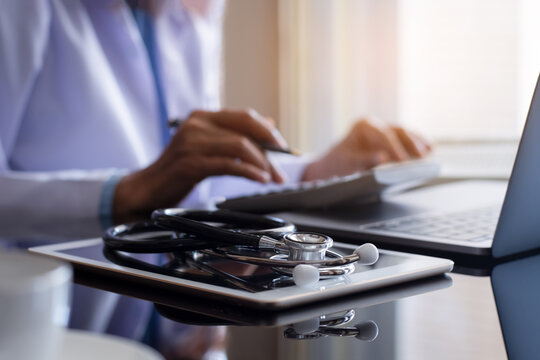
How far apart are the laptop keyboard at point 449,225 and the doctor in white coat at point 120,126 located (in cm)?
22

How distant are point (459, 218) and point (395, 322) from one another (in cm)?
30

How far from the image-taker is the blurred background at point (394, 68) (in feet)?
6.16

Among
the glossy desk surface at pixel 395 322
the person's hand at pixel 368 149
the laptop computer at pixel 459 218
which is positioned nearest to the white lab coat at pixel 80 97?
the person's hand at pixel 368 149

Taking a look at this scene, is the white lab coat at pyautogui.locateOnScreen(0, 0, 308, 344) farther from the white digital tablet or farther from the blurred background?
the blurred background

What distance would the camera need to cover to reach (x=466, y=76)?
76.3 inches

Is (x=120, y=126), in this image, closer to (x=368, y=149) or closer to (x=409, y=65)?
(x=368, y=149)

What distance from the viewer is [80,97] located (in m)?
1.12

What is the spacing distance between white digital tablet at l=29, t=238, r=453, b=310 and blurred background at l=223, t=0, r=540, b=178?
1513 millimetres

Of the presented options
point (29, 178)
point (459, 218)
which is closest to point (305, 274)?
point (459, 218)

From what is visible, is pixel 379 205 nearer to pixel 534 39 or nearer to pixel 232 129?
pixel 232 129

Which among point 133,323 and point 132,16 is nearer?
point 133,323

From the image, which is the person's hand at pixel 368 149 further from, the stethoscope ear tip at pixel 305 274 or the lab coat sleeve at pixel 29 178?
the stethoscope ear tip at pixel 305 274

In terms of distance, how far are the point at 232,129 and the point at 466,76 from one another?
135cm

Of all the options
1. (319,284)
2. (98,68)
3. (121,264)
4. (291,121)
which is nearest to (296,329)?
(319,284)
